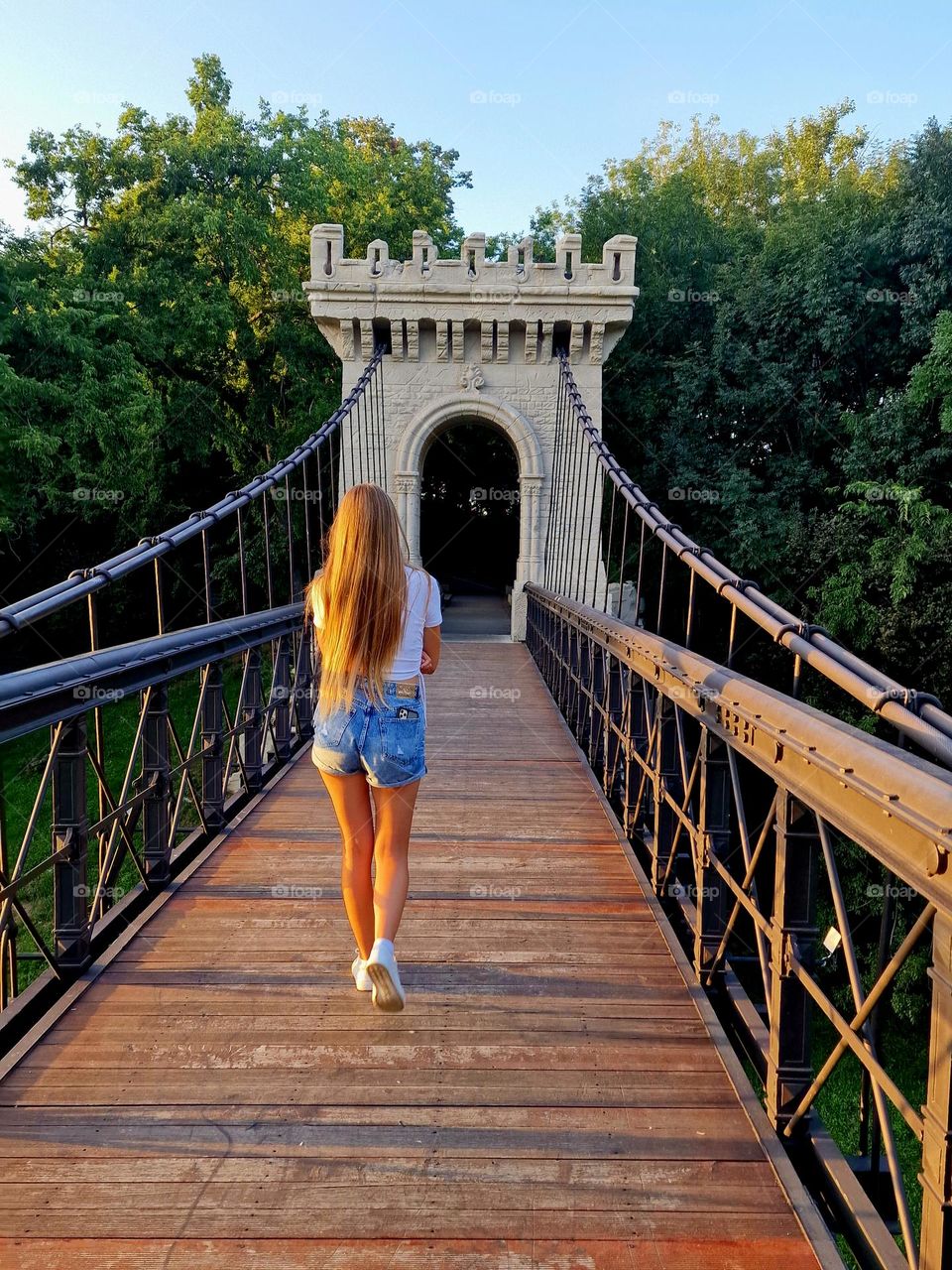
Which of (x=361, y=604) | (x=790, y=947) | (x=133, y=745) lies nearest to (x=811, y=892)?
(x=790, y=947)

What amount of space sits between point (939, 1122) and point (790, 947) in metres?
0.58

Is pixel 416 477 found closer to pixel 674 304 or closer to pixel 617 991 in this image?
pixel 674 304

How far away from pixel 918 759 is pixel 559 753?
4.09m

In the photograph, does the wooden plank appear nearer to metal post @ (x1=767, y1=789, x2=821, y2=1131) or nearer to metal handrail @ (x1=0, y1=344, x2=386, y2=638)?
metal post @ (x1=767, y1=789, x2=821, y2=1131)

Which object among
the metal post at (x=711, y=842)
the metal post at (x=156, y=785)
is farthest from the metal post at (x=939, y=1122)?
the metal post at (x=156, y=785)

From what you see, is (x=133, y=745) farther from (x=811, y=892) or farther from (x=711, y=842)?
(x=811, y=892)

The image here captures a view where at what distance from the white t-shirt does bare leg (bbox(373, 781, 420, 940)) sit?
30 cm

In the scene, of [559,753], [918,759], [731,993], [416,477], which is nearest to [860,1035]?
[918,759]

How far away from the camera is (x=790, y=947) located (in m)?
1.70

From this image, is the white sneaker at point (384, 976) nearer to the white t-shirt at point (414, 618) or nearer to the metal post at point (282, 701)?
the white t-shirt at point (414, 618)

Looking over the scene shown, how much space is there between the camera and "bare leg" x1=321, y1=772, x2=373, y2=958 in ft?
7.30

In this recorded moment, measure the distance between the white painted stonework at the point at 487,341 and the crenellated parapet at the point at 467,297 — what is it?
1 centimetres

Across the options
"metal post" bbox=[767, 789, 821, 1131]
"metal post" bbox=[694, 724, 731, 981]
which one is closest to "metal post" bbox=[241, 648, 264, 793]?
"metal post" bbox=[694, 724, 731, 981]

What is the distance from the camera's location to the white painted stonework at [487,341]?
11.6 metres
